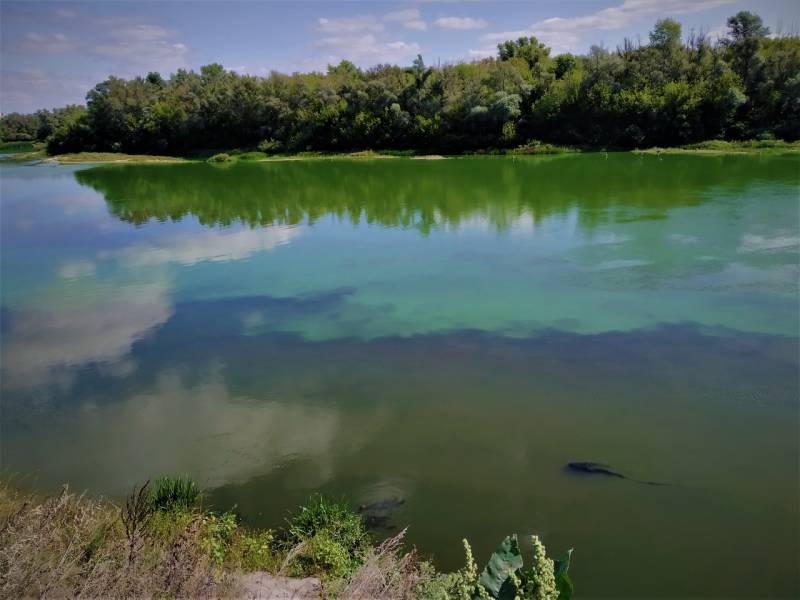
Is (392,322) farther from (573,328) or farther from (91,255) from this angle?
(91,255)

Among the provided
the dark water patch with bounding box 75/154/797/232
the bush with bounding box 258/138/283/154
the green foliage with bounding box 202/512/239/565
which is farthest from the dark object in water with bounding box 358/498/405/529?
the bush with bounding box 258/138/283/154

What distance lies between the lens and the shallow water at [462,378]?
5.01 metres

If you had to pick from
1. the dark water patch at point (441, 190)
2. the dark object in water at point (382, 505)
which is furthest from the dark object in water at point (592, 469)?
the dark water patch at point (441, 190)

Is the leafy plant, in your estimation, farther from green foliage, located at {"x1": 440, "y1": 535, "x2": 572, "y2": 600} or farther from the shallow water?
the shallow water

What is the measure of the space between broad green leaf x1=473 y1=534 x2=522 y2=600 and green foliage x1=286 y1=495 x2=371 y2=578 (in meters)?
1.63

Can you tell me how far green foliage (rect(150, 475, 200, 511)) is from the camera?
5.04 meters

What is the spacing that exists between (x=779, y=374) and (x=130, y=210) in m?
22.2

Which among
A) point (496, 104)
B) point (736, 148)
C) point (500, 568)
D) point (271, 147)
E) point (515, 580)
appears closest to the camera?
point (515, 580)

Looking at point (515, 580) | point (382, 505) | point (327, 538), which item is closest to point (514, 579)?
point (515, 580)

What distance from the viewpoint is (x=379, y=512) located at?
5145mm

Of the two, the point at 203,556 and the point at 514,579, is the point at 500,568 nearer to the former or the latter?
the point at 514,579

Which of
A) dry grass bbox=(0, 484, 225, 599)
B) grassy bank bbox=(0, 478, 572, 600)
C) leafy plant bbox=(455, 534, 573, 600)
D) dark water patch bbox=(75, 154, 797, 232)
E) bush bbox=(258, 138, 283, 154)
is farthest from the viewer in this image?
bush bbox=(258, 138, 283, 154)

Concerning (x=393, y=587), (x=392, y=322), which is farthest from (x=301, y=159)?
(x=393, y=587)

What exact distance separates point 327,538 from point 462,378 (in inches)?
128
